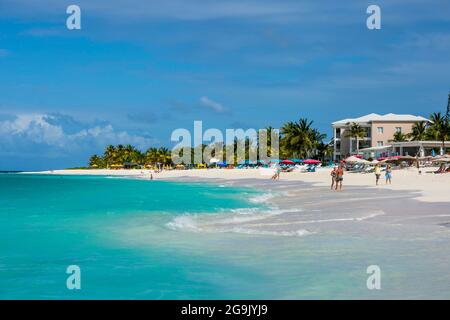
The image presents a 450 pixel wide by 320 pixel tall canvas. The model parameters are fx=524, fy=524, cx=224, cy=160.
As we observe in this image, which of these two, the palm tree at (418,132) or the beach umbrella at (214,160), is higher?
the palm tree at (418,132)

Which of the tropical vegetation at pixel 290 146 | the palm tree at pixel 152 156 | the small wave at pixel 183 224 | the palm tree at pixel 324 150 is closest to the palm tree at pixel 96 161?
the tropical vegetation at pixel 290 146

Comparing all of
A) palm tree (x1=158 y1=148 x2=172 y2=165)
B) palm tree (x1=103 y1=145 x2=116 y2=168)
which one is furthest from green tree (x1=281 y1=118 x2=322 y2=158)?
palm tree (x1=103 y1=145 x2=116 y2=168)

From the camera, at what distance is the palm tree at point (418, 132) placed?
89.2m

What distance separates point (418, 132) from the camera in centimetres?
8994

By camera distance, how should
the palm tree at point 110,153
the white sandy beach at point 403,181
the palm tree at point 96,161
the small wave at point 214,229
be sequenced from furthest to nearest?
the palm tree at point 96,161, the palm tree at point 110,153, the white sandy beach at point 403,181, the small wave at point 214,229

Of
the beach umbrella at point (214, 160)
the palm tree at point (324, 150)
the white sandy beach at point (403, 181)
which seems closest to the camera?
the white sandy beach at point (403, 181)

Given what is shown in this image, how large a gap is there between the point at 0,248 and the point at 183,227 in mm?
5683

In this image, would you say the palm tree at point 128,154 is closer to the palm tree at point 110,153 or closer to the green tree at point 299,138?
the palm tree at point 110,153

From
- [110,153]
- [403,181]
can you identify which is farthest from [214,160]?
[403,181]

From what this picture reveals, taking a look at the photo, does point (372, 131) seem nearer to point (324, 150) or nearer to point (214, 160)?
point (324, 150)

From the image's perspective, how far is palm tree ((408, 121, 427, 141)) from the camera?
8925 cm

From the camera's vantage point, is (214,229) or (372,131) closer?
Answer: (214,229)

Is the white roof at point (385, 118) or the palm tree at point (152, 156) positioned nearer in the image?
the white roof at point (385, 118)

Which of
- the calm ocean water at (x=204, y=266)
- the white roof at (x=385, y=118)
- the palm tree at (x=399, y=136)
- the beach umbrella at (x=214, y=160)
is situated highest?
the white roof at (x=385, y=118)
